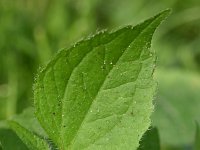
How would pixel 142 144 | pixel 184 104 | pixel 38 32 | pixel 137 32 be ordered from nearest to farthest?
pixel 137 32
pixel 142 144
pixel 184 104
pixel 38 32

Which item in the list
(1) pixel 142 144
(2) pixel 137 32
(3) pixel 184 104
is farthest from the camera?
(3) pixel 184 104

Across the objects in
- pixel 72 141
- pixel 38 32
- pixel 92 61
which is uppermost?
pixel 38 32

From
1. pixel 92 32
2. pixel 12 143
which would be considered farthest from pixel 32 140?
pixel 92 32

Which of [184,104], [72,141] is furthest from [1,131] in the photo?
[184,104]

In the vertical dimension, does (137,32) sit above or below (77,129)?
above

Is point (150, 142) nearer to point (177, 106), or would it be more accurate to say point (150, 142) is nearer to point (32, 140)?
point (32, 140)

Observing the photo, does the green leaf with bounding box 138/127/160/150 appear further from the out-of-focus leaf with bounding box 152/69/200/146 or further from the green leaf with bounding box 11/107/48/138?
the out-of-focus leaf with bounding box 152/69/200/146

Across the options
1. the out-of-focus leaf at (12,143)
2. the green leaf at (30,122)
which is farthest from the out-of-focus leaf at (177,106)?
the out-of-focus leaf at (12,143)

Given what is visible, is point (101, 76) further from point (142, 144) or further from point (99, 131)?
point (142, 144)
